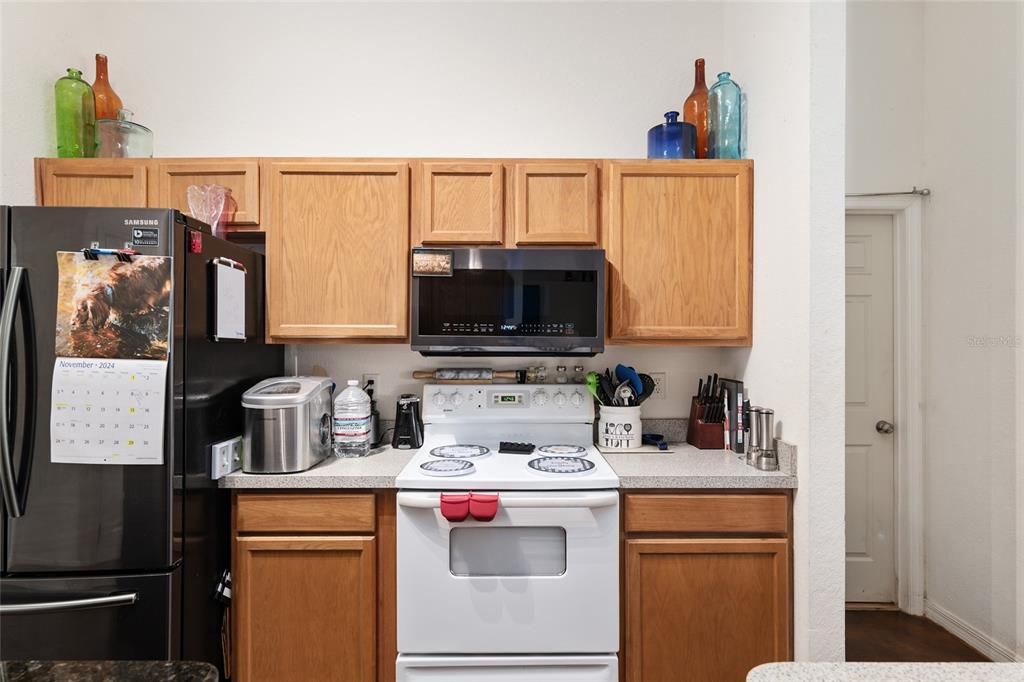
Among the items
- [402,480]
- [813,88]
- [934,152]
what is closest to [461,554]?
[402,480]

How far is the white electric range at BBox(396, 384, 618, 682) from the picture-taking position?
1.59 m

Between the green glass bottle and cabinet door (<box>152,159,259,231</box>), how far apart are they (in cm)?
38

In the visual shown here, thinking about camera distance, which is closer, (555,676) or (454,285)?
(555,676)

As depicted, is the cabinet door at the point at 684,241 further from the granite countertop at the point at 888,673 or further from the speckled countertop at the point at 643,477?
the granite countertop at the point at 888,673

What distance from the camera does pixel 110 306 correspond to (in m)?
1.41

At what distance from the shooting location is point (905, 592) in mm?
2424

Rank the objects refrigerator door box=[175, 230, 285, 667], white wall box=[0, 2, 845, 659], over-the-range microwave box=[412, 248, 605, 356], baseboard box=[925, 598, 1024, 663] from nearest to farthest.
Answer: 1. refrigerator door box=[175, 230, 285, 667]
2. over-the-range microwave box=[412, 248, 605, 356]
3. baseboard box=[925, 598, 1024, 663]
4. white wall box=[0, 2, 845, 659]

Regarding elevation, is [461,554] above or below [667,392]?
below

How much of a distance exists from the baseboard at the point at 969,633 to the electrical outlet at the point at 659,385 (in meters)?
1.58

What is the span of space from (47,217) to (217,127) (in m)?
1.06

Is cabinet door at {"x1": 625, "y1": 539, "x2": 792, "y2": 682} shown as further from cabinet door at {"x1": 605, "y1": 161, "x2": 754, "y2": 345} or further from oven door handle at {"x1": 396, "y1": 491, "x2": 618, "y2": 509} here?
cabinet door at {"x1": 605, "y1": 161, "x2": 754, "y2": 345}

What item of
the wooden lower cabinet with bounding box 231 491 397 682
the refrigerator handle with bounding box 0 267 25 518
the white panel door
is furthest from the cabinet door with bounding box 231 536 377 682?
the white panel door

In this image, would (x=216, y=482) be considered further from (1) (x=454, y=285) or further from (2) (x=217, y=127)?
(2) (x=217, y=127)

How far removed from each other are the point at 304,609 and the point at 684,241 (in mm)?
1927
